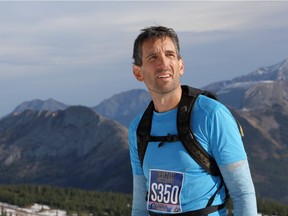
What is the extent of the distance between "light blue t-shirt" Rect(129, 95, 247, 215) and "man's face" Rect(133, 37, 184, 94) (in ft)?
1.29

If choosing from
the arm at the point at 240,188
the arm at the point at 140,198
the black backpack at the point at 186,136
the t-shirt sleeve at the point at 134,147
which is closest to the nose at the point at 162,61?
the black backpack at the point at 186,136

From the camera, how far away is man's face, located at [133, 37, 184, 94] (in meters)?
6.57

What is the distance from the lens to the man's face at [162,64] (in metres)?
6.57

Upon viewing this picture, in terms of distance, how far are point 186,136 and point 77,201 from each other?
157370 millimetres

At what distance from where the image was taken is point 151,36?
666 centimetres

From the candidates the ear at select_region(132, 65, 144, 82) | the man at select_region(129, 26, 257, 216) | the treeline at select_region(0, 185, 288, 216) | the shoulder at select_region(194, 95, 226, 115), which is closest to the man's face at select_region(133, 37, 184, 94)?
the man at select_region(129, 26, 257, 216)

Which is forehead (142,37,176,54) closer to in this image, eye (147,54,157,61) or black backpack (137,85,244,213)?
eye (147,54,157,61)

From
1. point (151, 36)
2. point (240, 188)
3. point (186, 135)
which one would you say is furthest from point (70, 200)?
point (240, 188)

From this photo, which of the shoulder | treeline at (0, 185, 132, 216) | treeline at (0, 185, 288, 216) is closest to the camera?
the shoulder

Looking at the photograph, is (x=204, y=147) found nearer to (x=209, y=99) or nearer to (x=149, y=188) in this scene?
(x=209, y=99)

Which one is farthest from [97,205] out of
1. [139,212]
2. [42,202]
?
[139,212]

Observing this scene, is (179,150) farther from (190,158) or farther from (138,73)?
(138,73)

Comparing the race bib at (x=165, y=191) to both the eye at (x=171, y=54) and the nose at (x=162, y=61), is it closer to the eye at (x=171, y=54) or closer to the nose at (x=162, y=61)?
the nose at (x=162, y=61)

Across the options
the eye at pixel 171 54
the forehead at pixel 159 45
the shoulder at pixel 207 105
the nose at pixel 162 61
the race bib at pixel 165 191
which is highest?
the forehead at pixel 159 45
